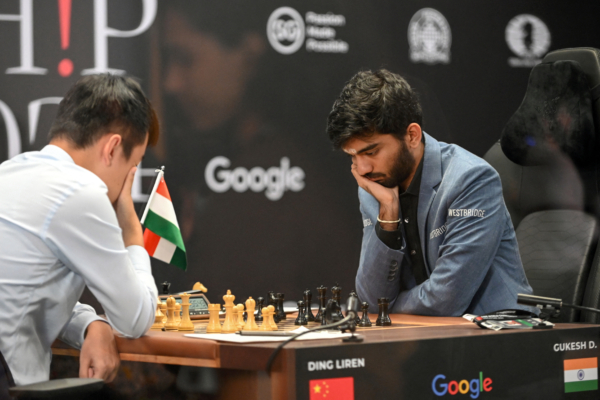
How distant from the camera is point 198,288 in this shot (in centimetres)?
269

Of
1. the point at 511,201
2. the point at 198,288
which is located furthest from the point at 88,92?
the point at 511,201

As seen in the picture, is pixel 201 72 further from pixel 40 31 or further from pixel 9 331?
pixel 9 331

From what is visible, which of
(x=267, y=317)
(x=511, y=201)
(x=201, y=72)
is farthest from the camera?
(x=201, y=72)

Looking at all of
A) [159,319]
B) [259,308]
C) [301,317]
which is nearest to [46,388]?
[159,319]

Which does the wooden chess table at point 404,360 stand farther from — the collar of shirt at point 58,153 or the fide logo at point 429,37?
the fide logo at point 429,37

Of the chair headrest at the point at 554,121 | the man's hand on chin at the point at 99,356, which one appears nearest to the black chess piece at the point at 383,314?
the man's hand on chin at the point at 99,356

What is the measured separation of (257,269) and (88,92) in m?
2.38

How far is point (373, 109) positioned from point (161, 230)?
1.19 m

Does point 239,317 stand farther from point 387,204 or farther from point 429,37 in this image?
point 429,37

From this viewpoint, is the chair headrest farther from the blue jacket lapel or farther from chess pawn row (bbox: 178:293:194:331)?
chess pawn row (bbox: 178:293:194:331)

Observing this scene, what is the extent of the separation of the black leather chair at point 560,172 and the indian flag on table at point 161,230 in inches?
60.0

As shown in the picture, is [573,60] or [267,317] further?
[573,60]

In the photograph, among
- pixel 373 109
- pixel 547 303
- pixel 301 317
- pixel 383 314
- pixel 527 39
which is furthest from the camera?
pixel 527 39

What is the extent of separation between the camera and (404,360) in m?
1.50
